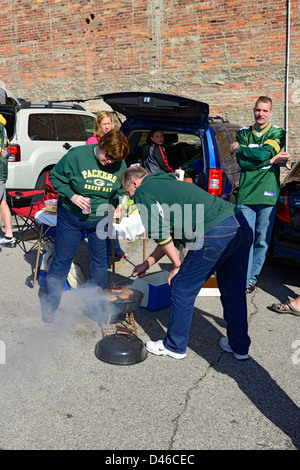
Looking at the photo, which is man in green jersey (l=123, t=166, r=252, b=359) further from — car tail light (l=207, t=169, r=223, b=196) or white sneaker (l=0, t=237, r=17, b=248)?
white sneaker (l=0, t=237, r=17, b=248)

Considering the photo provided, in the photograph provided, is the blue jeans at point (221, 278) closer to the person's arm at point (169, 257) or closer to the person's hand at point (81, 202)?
the person's arm at point (169, 257)

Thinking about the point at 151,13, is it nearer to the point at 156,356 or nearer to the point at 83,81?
the point at 83,81

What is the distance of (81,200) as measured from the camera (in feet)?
13.1

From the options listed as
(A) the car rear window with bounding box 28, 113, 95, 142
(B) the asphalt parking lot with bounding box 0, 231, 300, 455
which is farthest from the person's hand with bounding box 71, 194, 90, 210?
(A) the car rear window with bounding box 28, 113, 95, 142

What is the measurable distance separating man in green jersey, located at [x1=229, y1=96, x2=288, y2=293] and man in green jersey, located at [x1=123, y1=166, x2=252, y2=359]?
1.61 m

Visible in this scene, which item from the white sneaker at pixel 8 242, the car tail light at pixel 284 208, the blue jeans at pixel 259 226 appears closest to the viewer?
the blue jeans at pixel 259 226

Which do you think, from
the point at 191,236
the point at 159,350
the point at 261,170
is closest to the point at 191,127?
the point at 261,170

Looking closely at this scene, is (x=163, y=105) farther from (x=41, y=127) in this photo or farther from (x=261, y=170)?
(x=41, y=127)

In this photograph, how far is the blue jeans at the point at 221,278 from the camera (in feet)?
11.4

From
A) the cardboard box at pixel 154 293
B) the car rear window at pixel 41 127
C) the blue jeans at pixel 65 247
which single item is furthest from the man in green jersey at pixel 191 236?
the car rear window at pixel 41 127

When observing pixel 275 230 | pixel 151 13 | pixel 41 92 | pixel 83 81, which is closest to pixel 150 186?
pixel 275 230

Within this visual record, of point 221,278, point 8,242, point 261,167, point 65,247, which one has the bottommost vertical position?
point 8,242

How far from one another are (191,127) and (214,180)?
858 mm

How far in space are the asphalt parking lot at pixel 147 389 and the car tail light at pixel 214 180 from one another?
6.30ft
